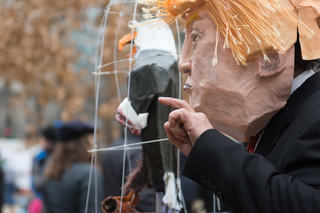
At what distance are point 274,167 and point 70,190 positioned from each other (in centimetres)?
221

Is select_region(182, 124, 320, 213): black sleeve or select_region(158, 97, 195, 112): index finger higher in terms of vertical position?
select_region(158, 97, 195, 112): index finger

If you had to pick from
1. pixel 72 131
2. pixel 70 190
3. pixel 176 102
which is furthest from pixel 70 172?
pixel 176 102

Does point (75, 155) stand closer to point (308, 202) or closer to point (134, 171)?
point (134, 171)

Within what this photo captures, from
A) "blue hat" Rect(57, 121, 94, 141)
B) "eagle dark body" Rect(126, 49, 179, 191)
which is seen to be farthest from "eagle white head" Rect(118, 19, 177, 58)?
"blue hat" Rect(57, 121, 94, 141)

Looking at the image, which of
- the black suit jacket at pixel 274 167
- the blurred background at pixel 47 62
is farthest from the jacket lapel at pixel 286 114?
the blurred background at pixel 47 62

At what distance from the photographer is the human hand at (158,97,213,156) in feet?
3.77

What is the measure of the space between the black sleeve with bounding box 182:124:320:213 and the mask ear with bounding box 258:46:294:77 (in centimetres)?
24

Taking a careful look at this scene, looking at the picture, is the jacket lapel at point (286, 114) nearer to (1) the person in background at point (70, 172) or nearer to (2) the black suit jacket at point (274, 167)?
(2) the black suit jacket at point (274, 167)

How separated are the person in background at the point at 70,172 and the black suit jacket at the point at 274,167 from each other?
1.72 meters

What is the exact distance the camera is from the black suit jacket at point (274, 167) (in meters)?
0.98

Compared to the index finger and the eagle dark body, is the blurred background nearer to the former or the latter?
the eagle dark body

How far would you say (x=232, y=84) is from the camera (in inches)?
49.0

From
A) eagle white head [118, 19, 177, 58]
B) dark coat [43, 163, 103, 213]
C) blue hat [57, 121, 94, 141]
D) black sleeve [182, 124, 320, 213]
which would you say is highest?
eagle white head [118, 19, 177, 58]

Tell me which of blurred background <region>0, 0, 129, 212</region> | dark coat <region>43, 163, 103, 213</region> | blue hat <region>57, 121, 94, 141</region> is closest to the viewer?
dark coat <region>43, 163, 103, 213</region>
